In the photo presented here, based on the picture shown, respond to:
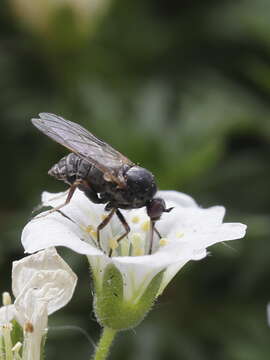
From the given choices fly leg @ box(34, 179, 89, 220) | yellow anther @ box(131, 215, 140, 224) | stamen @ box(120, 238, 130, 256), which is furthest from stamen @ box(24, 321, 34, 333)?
yellow anther @ box(131, 215, 140, 224)

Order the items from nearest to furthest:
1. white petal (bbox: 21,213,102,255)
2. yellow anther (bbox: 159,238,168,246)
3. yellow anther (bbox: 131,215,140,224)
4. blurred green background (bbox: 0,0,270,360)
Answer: white petal (bbox: 21,213,102,255), yellow anther (bbox: 159,238,168,246), yellow anther (bbox: 131,215,140,224), blurred green background (bbox: 0,0,270,360)

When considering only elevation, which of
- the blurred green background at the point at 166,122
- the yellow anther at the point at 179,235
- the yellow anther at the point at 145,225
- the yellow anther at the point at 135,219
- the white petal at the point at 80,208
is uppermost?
the yellow anther at the point at 179,235

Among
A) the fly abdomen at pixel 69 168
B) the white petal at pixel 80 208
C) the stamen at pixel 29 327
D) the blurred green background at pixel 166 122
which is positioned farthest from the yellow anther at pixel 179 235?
the blurred green background at pixel 166 122

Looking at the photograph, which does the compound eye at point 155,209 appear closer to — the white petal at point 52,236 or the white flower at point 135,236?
the white flower at point 135,236

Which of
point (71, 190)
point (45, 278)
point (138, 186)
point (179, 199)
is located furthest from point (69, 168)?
point (179, 199)

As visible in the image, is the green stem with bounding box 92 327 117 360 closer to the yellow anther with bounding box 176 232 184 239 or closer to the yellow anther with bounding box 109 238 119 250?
the yellow anther with bounding box 109 238 119 250

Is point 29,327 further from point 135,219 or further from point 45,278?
point 135,219

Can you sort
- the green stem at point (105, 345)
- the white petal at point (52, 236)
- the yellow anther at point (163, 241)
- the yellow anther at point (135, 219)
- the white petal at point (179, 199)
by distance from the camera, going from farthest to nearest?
1. the white petal at point (179, 199)
2. the yellow anther at point (135, 219)
3. the yellow anther at point (163, 241)
4. the green stem at point (105, 345)
5. the white petal at point (52, 236)
